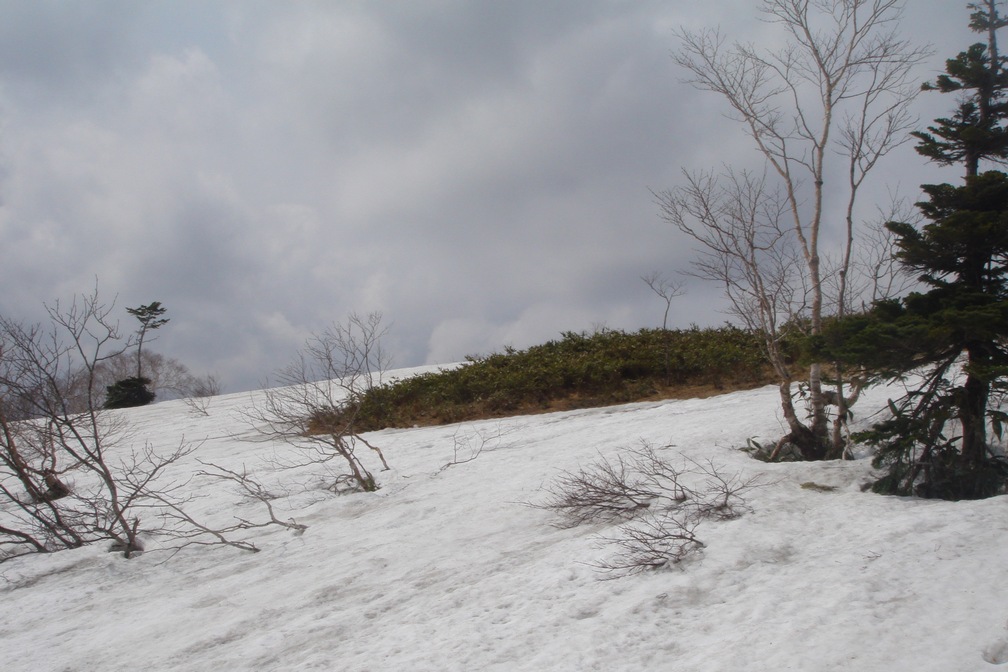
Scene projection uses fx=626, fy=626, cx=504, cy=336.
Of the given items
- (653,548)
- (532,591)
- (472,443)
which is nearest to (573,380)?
(472,443)

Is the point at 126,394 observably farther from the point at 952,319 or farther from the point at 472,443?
the point at 952,319

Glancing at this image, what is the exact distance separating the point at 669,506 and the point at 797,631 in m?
2.35

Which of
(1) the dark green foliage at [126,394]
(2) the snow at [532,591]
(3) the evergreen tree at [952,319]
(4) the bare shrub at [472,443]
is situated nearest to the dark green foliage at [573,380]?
(4) the bare shrub at [472,443]

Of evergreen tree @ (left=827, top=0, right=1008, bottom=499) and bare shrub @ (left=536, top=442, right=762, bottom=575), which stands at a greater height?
evergreen tree @ (left=827, top=0, right=1008, bottom=499)

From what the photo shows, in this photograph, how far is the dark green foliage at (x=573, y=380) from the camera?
1384 cm

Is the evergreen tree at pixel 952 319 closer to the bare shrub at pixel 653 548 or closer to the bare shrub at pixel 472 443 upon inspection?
the bare shrub at pixel 653 548

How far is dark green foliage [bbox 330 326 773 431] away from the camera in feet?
45.4

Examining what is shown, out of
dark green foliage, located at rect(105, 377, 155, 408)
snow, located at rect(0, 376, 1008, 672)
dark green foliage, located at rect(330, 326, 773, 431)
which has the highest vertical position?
dark green foliage, located at rect(105, 377, 155, 408)

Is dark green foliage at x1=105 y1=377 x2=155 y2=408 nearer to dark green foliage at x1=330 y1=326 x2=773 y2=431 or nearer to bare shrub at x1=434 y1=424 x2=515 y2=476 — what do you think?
dark green foliage at x1=330 y1=326 x2=773 y2=431

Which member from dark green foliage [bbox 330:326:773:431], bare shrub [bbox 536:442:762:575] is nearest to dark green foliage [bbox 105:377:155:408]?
dark green foliage [bbox 330:326:773:431]

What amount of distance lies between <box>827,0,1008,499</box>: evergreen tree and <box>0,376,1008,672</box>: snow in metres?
0.48

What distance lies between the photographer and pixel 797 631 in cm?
334

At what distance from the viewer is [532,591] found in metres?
4.44

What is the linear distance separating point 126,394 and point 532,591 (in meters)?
31.1
